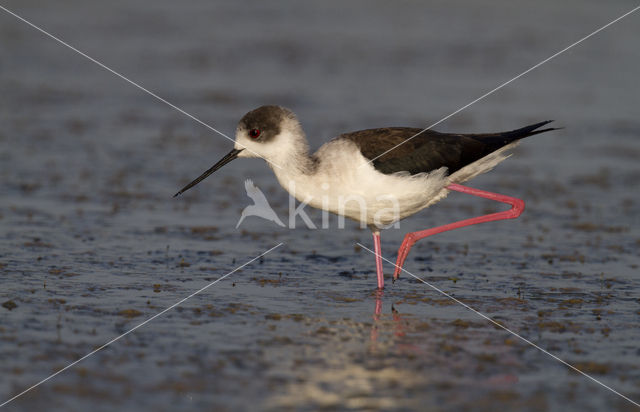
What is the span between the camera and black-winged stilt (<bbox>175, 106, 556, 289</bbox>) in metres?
6.80

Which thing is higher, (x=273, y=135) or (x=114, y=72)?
(x=114, y=72)

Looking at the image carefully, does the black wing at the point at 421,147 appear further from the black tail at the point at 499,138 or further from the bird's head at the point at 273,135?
the bird's head at the point at 273,135

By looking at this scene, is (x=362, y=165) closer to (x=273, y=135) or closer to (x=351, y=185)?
(x=351, y=185)

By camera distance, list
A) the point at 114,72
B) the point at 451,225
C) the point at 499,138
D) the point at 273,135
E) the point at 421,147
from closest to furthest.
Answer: the point at 273,135, the point at 421,147, the point at 499,138, the point at 451,225, the point at 114,72

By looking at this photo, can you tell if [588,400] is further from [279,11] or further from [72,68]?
[279,11]

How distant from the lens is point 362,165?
22.3 feet

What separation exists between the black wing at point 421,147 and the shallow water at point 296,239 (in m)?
0.99

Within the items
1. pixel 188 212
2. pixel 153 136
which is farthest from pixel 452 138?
pixel 153 136

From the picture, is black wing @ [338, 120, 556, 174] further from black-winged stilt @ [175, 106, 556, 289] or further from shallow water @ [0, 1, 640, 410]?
shallow water @ [0, 1, 640, 410]

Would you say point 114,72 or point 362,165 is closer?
point 362,165

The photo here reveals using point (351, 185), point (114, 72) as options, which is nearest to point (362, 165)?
point (351, 185)

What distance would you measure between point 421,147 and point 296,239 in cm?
182

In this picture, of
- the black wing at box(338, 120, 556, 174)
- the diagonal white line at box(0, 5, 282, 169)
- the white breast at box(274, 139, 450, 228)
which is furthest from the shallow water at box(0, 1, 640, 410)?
the black wing at box(338, 120, 556, 174)

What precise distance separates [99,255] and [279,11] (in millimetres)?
14817
